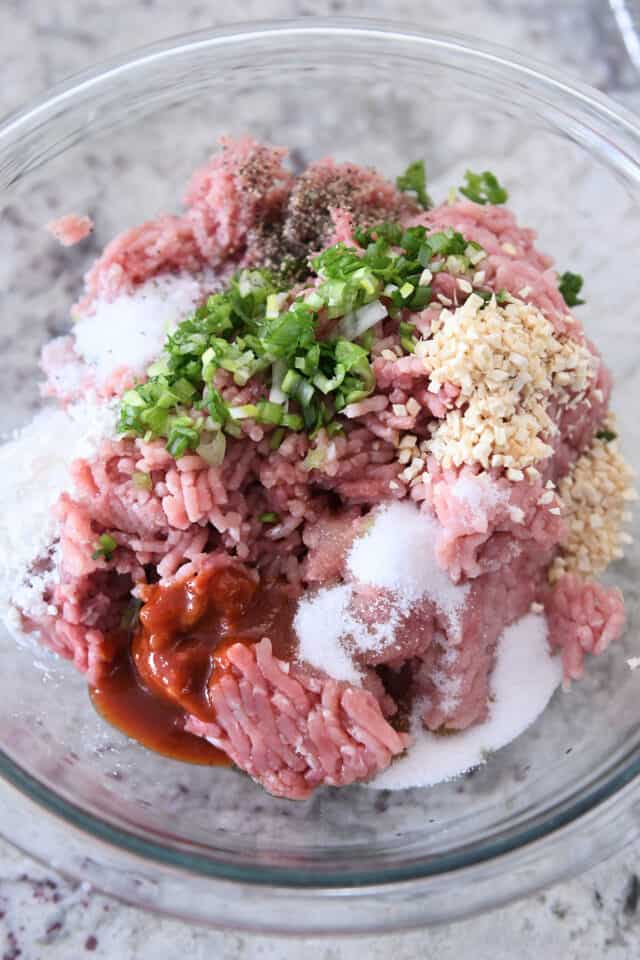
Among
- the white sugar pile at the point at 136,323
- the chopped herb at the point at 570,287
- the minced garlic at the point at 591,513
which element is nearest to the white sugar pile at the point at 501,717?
the minced garlic at the point at 591,513

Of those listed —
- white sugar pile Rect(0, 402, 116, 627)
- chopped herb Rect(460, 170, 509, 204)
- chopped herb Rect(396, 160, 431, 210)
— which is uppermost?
chopped herb Rect(460, 170, 509, 204)

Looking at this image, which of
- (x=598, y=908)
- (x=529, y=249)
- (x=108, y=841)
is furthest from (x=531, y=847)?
(x=529, y=249)

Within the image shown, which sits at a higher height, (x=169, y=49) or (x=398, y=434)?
(x=169, y=49)

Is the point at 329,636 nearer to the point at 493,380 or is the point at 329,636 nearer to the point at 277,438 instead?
the point at 277,438

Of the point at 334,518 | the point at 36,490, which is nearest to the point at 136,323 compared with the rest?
the point at 36,490

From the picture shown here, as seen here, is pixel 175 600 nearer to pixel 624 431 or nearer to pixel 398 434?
pixel 398 434

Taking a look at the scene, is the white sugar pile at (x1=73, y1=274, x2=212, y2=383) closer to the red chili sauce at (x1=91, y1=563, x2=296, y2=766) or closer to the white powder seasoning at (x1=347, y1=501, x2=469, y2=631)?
the red chili sauce at (x1=91, y1=563, x2=296, y2=766)

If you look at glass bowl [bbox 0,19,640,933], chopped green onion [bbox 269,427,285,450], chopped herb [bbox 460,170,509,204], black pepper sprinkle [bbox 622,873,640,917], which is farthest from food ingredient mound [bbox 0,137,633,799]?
black pepper sprinkle [bbox 622,873,640,917]
